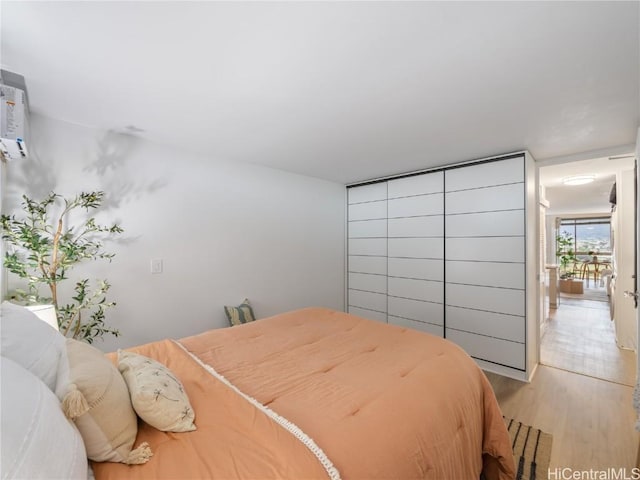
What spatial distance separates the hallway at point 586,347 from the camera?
10.0 ft

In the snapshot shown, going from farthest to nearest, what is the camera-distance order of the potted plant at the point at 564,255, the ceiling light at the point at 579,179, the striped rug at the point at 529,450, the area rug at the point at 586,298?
1. the potted plant at the point at 564,255
2. the area rug at the point at 586,298
3. the ceiling light at the point at 579,179
4. the striped rug at the point at 529,450

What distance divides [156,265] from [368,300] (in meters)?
2.90

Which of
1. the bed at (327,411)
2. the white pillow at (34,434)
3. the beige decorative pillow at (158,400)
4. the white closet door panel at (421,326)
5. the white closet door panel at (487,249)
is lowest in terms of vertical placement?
the white closet door panel at (421,326)

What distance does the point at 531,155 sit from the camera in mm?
3010

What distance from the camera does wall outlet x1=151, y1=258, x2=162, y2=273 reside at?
263cm

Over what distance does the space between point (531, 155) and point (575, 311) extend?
4.57 metres

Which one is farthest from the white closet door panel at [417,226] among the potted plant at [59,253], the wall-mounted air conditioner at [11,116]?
the wall-mounted air conditioner at [11,116]

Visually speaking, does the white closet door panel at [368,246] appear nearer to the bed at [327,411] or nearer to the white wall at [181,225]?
the white wall at [181,225]

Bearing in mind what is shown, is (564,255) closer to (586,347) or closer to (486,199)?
(586,347)

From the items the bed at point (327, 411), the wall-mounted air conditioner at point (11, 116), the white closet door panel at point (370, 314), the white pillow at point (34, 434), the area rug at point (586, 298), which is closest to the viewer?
the white pillow at point (34, 434)

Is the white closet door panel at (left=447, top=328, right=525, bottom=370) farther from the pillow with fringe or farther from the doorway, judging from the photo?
the pillow with fringe

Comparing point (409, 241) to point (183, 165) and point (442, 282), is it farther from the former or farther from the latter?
point (183, 165)

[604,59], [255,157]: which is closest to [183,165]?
[255,157]

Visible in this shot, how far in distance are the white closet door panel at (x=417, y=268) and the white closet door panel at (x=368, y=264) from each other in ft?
0.40
